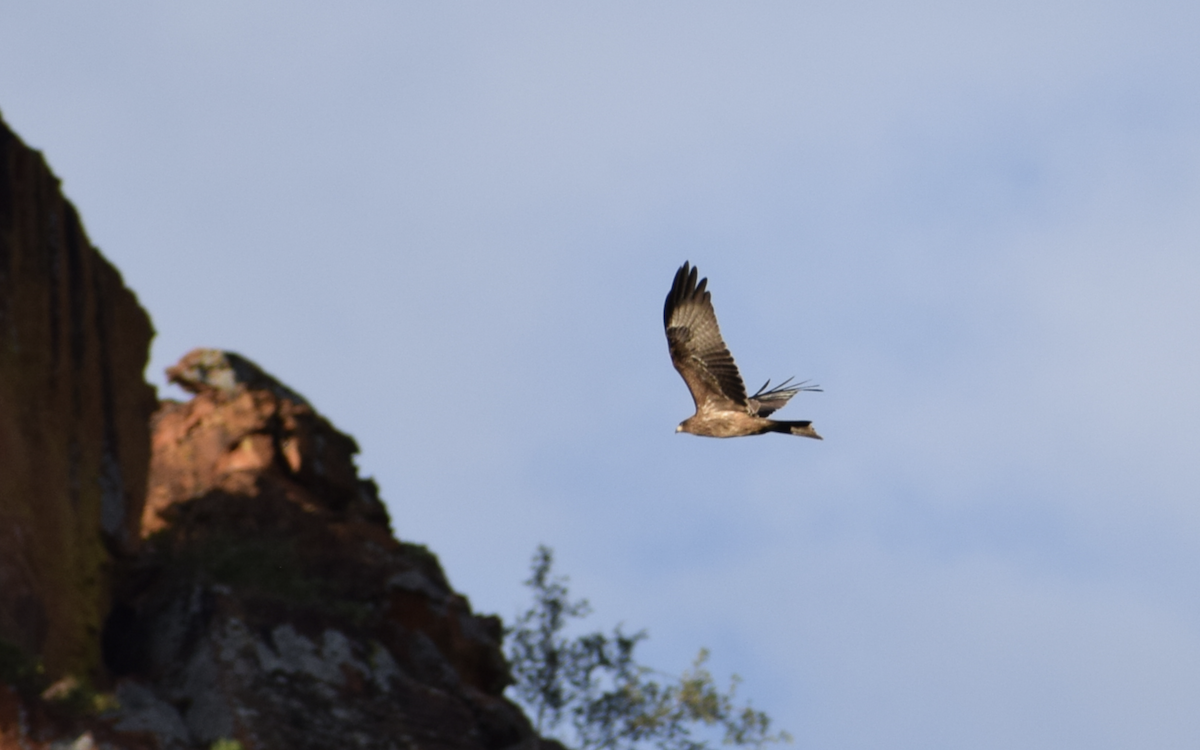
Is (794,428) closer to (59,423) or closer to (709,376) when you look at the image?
(709,376)

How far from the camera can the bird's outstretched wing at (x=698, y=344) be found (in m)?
14.6

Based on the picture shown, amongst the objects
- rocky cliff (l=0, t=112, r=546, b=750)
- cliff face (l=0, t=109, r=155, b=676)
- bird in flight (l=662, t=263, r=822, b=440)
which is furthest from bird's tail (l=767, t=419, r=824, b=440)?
cliff face (l=0, t=109, r=155, b=676)

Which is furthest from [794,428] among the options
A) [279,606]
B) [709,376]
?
[279,606]

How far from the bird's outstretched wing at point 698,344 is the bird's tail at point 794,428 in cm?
34

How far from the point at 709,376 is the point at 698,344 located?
1.17 feet

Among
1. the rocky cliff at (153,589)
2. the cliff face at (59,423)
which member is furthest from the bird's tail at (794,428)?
the cliff face at (59,423)

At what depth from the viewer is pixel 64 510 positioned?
17.1 meters

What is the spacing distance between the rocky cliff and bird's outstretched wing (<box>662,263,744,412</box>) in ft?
18.4

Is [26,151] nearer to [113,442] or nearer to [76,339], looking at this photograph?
[76,339]

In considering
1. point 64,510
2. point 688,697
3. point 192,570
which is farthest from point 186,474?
point 688,697

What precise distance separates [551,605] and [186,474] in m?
8.33

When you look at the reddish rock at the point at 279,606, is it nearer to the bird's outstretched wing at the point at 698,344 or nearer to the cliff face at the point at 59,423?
the cliff face at the point at 59,423

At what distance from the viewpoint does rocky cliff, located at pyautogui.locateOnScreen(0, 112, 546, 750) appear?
15797 mm

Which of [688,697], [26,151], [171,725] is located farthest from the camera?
[688,697]
